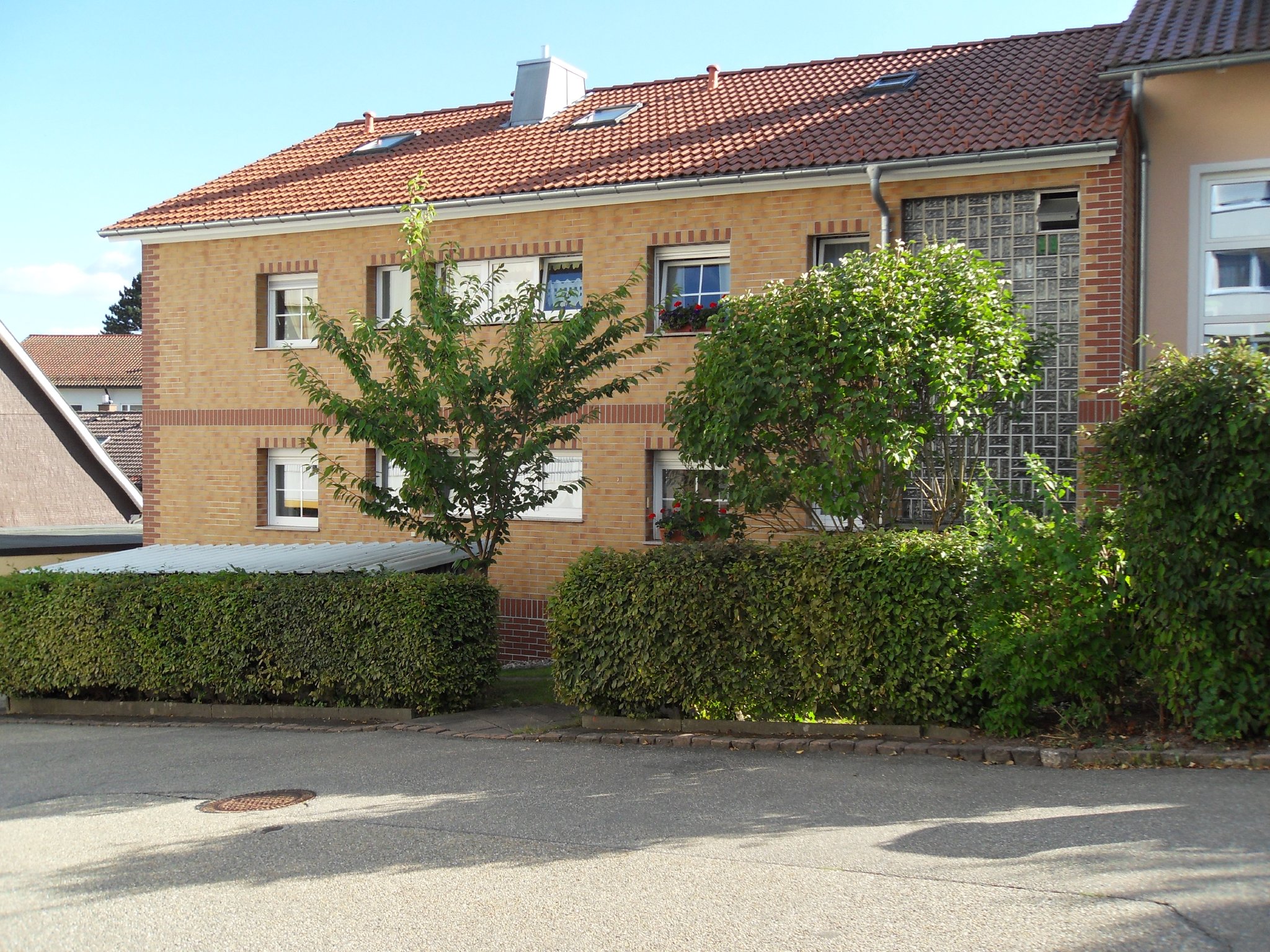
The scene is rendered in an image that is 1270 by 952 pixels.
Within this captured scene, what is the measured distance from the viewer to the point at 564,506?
16.4 metres

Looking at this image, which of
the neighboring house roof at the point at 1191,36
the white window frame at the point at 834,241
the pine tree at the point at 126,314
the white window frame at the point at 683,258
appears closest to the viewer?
the neighboring house roof at the point at 1191,36

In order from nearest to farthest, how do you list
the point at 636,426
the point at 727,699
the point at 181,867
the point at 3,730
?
the point at 181,867 → the point at 727,699 → the point at 3,730 → the point at 636,426

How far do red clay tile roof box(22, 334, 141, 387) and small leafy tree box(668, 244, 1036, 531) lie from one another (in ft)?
183

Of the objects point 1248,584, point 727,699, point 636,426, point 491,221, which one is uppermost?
point 491,221

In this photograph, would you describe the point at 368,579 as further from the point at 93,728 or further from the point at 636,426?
the point at 636,426

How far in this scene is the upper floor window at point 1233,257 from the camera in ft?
42.8

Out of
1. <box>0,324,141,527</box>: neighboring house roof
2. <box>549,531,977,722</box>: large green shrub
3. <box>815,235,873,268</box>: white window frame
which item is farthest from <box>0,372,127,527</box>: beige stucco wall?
<box>549,531,977,722</box>: large green shrub

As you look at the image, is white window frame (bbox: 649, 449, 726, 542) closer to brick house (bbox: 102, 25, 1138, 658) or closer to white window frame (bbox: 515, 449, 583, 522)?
brick house (bbox: 102, 25, 1138, 658)

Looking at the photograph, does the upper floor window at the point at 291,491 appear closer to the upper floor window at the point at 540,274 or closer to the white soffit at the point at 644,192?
the white soffit at the point at 644,192

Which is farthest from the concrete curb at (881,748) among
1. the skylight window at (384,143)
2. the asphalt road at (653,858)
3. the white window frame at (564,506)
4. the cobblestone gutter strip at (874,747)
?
the skylight window at (384,143)

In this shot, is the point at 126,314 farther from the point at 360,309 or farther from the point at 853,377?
the point at 853,377

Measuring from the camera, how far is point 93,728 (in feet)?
42.7

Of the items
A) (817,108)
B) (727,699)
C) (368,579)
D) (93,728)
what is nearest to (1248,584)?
(727,699)

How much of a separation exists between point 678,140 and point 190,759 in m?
10.2
